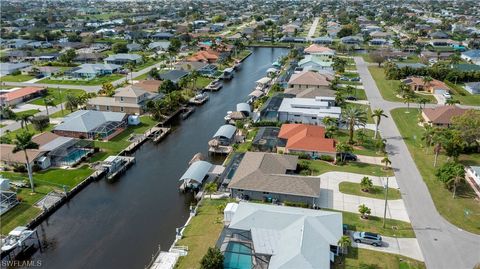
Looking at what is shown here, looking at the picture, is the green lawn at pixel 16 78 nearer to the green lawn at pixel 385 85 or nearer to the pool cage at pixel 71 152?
the pool cage at pixel 71 152

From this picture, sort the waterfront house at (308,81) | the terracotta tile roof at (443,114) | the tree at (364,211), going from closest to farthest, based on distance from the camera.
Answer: the tree at (364,211), the terracotta tile roof at (443,114), the waterfront house at (308,81)

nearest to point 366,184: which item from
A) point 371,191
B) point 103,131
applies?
point 371,191

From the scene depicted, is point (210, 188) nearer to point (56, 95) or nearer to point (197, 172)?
point (197, 172)

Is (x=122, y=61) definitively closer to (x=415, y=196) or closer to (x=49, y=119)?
(x=49, y=119)

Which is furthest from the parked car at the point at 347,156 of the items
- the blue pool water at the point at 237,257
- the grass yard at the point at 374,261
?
the blue pool water at the point at 237,257

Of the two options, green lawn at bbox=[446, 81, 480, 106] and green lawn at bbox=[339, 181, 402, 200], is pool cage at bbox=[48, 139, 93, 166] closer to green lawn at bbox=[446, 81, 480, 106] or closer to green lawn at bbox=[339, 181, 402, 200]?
green lawn at bbox=[339, 181, 402, 200]

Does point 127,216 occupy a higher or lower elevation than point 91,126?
lower
